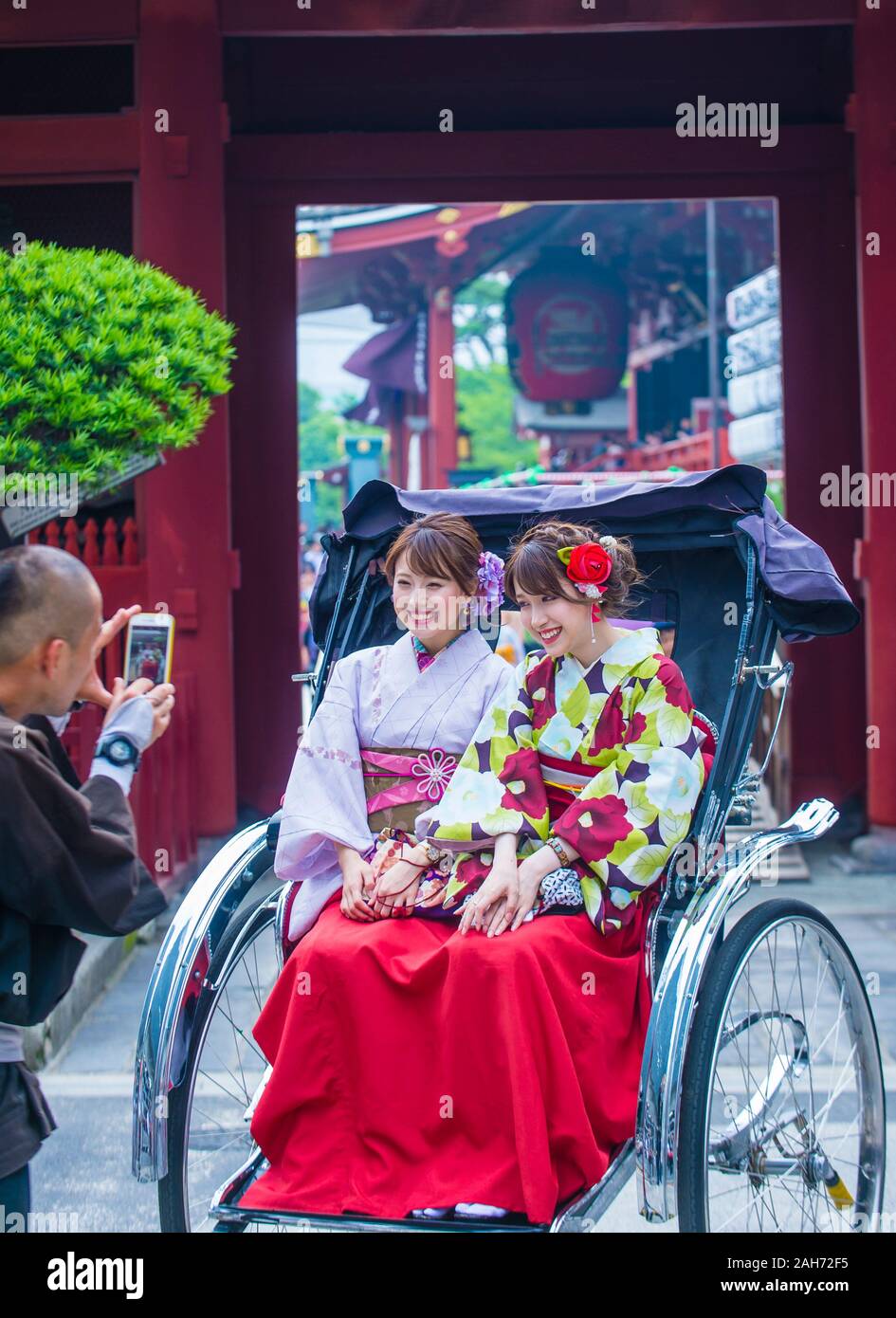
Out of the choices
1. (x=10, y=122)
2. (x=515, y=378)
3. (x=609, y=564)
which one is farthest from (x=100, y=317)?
(x=515, y=378)

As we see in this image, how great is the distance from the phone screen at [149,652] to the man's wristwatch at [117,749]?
15.6 inches

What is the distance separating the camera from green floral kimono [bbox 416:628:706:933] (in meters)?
2.64

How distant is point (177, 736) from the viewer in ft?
19.9

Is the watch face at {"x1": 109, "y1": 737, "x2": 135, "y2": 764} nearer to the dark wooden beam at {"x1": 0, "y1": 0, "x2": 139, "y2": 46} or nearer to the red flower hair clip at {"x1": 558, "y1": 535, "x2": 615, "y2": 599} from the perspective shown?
the red flower hair clip at {"x1": 558, "y1": 535, "x2": 615, "y2": 599}

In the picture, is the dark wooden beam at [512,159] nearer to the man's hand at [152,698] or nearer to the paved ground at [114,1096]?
the paved ground at [114,1096]

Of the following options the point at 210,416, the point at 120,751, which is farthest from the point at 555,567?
the point at 210,416

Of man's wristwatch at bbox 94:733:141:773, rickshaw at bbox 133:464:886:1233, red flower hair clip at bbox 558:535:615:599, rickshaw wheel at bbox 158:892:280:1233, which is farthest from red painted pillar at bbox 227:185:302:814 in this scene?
man's wristwatch at bbox 94:733:141:773

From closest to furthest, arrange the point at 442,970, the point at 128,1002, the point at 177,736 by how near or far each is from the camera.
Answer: the point at 442,970
the point at 128,1002
the point at 177,736

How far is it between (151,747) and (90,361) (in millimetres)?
2042

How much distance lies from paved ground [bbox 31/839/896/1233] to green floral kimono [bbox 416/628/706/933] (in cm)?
108

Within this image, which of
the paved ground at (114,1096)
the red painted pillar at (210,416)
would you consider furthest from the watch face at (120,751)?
the red painted pillar at (210,416)

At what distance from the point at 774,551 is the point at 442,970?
3.67 feet

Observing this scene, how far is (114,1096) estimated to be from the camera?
4074 millimetres

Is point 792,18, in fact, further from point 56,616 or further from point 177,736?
point 56,616
